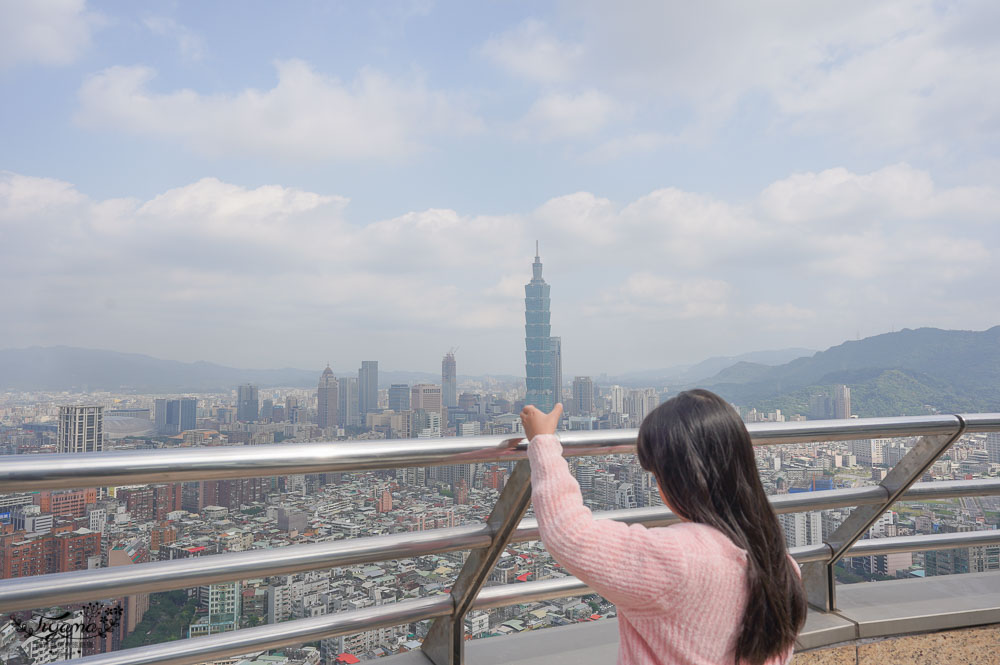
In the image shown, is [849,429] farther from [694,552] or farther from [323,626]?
[323,626]

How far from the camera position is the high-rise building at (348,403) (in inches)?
589

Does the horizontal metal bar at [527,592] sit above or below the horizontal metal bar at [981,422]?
below

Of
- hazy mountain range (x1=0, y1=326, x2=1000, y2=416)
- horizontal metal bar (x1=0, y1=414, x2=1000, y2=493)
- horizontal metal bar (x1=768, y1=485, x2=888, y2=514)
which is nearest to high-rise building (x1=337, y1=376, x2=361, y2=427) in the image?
hazy mountain range (x1=0, y1=326, x2=1000, y2=416)

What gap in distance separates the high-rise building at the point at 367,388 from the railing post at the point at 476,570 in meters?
14.0

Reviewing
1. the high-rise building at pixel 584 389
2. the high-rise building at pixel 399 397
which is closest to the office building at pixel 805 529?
the high-rise building at pixel 584 389

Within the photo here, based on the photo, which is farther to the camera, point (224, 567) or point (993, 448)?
point (993, 448)

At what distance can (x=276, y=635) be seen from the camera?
139cm

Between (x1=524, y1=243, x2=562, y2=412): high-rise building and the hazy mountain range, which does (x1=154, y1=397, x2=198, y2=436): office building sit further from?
(x1=524, y1=243, x2=562, y2=412): high-rise building

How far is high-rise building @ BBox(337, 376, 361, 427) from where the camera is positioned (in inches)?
589

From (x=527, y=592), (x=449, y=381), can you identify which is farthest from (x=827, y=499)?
(x=449, y=381)

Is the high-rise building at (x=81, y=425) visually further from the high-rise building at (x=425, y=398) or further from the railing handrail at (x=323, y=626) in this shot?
the high-rise building at (x=425, y=398)

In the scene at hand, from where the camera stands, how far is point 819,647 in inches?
82.2

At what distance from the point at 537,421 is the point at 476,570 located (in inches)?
22.2

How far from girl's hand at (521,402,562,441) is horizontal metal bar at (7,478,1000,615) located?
0.20 metres
